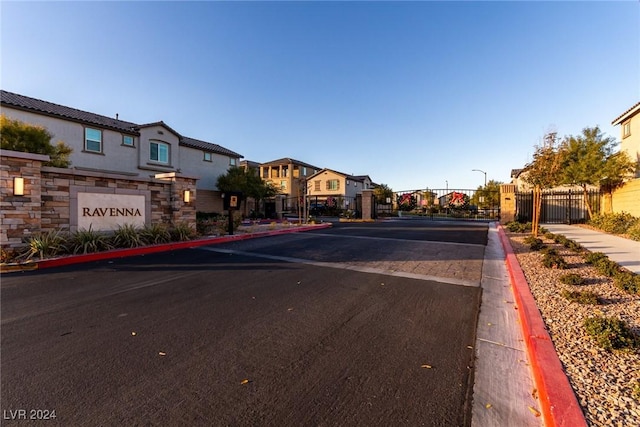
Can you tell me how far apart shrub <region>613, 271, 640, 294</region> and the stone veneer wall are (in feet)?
41.1

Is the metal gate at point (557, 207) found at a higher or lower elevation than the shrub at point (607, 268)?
higher

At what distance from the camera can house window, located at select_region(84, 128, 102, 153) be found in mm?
18141

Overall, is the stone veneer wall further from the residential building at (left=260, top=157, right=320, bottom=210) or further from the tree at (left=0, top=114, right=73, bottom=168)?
the residential building at (left=260, top=157, right=320, bottom=210)

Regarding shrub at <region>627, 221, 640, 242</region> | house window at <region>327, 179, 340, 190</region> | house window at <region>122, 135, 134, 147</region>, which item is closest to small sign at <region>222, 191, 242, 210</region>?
house window at <region>122, 135, 134, 147</region>

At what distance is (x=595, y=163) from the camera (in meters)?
15.7

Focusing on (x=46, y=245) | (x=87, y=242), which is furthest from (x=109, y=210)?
(x=46, y=245)

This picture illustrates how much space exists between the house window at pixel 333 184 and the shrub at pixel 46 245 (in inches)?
1471

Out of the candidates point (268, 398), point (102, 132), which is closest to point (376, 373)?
point (268, 398)

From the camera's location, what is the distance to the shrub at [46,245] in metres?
7.35

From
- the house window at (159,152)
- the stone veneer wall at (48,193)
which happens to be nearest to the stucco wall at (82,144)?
the house window at (159,152)

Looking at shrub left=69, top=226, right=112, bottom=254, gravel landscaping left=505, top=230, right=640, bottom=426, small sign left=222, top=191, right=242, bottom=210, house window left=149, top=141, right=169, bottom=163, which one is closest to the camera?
gravel landscaping left=505, top=230, right=640, bottom=426

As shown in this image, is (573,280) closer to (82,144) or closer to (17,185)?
(17,185)

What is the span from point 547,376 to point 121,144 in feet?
78.2

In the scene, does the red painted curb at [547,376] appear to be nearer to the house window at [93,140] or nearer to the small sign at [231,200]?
the small sign at [231,200]
